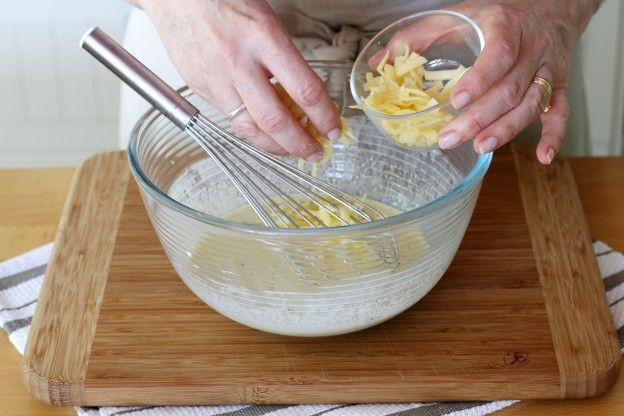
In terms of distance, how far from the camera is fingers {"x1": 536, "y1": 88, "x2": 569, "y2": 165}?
3.31ft

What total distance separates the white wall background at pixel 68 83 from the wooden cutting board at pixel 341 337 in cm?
112

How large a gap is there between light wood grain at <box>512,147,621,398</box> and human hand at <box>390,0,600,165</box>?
120 millimetres

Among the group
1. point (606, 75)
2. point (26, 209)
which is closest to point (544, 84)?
point (26, 209)

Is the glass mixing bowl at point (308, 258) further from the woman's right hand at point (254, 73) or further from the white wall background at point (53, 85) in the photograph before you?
the white wall background at point (53, 85)

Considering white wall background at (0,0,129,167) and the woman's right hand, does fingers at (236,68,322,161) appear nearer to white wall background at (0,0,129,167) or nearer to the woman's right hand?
the woman's right hand

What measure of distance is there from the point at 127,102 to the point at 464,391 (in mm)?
674

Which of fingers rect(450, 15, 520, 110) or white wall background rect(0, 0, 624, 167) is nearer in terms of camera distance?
fingers rect(450, 15, 520, 110)

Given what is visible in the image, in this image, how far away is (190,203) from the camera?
107 cm

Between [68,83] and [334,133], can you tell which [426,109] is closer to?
[334,133]

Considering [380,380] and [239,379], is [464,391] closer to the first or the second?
[380,380]

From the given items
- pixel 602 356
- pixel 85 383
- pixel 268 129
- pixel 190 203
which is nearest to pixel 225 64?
pixel 268 129

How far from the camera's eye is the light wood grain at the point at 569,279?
2.97 feet

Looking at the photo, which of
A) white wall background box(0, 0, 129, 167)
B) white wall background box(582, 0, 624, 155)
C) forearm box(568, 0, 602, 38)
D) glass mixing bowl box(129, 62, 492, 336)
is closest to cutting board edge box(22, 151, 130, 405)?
glass mixing bowl box(129, 62, 492, 336)

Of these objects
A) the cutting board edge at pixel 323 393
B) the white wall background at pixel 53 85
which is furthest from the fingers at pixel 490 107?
the white wall background at pixel 53 85
